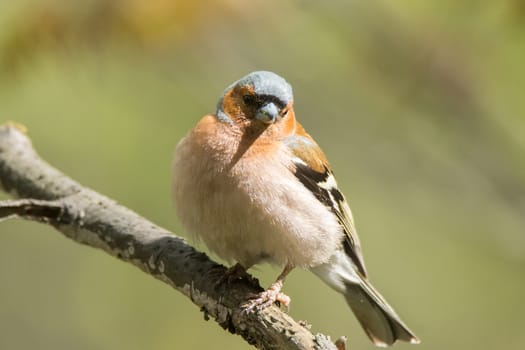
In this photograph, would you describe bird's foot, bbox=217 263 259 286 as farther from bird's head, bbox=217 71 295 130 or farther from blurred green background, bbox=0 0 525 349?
blurred green background, bbox=0 0 525 349

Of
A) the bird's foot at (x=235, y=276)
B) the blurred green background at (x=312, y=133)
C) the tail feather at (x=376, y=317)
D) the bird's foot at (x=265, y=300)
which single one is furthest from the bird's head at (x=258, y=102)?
the tail feather at (x=376, y=317)

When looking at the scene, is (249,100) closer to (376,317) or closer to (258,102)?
(258,102)

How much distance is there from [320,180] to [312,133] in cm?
173

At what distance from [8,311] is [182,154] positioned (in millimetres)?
5209

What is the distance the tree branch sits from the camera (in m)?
4.39

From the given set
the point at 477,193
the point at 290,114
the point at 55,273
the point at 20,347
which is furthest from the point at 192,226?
the point at 55,273

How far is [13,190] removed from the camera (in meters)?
6.03

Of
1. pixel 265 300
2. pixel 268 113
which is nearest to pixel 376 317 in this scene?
pixel 265 300

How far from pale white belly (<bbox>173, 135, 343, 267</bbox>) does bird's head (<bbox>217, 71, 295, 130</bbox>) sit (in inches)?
12.2

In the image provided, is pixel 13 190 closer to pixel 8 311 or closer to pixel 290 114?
pixel 290 114

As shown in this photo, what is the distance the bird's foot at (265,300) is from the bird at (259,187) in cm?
2

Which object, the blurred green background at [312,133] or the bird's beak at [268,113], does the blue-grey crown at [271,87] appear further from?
the blurred green background at [312,133]

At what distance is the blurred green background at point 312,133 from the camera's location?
638 cm

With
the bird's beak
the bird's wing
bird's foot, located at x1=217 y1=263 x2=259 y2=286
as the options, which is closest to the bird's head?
the bird's beak
